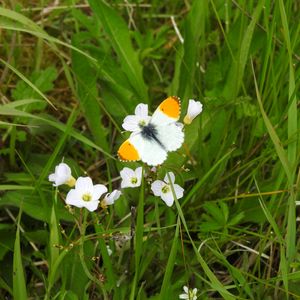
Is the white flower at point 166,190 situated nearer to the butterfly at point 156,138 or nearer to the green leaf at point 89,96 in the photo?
the butterfly at point 156,138

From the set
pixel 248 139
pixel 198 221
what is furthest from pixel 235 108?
pixel 198 221

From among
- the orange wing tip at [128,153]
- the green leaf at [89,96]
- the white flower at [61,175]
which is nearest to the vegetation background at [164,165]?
the green leaf at [89,96]


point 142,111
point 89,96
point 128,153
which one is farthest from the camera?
point 89,96

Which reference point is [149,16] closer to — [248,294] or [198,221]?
[198,221]

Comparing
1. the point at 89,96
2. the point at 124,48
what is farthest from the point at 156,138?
the point at 124,48

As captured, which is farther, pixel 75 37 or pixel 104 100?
pixel 104 100

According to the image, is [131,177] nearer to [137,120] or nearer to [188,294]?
[137,120]
